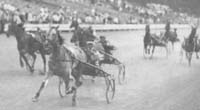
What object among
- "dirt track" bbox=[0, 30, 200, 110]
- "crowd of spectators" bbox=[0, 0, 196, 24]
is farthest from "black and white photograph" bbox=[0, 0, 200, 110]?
"crowd of spectators" bbox=[0, 0, 196, 24]

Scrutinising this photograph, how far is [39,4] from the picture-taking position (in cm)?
4328

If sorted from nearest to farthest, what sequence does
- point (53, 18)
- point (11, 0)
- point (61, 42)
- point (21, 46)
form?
point (61, 42)
point (21, 46)
point (53, 18)
point (11, 0)

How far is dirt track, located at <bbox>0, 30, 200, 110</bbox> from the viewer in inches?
430

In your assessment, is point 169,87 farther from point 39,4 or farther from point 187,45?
point 39,4

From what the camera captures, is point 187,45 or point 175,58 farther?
point 175,58

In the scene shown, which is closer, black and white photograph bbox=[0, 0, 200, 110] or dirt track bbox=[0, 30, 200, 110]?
black and white photograph bbox=[0, 0, 200, 110]

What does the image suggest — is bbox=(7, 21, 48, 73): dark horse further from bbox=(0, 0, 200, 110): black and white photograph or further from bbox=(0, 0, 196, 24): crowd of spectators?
bbox=(0, 0, 196, 24): crowd of spectators

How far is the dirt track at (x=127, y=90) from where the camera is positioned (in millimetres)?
10922

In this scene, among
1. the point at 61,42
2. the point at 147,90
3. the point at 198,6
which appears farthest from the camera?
the point at 198,6

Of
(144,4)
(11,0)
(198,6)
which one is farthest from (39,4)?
(198,6)

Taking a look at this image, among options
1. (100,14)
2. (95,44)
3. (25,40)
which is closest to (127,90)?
(95,44)

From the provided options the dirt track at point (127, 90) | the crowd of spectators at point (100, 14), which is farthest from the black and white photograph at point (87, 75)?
the crowd of spectators at point (100, 14)

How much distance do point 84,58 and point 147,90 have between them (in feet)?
9.41

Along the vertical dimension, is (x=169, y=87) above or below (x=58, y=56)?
below
